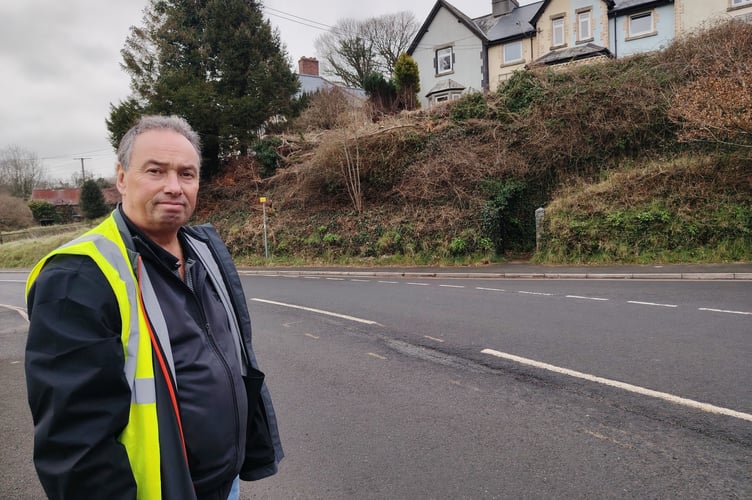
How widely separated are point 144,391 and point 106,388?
118mm

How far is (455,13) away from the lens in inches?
1289

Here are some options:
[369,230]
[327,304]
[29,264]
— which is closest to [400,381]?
[327,304]

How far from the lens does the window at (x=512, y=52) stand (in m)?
31.2

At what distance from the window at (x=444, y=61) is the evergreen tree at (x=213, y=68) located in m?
11.2

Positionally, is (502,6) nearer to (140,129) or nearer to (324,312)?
(324,312)

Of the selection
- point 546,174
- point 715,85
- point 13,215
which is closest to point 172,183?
point 715,85

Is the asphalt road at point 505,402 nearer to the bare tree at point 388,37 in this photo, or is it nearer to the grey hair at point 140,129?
the grey hair at point 140,129

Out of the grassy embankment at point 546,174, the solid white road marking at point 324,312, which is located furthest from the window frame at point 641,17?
the solid white road marking at point 324,312

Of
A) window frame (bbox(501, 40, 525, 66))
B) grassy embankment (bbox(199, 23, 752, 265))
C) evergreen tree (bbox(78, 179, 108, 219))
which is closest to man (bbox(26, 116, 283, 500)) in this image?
grassy embankment (bbox(199, 23, 752, 265))

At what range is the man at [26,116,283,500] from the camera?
139 centimetres

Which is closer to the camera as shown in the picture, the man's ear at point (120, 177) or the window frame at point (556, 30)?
the man's ear at point (120, 177)

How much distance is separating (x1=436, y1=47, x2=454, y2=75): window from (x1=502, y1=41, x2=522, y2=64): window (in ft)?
12.4

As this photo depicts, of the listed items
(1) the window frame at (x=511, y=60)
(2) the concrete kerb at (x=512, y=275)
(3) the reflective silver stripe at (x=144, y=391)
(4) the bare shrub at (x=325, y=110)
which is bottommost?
(2) the concrete kerb at (x=512, y=275)

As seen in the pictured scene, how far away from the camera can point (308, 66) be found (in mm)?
45812
